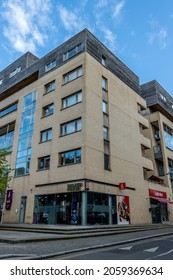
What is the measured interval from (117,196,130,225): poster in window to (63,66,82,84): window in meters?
13.9

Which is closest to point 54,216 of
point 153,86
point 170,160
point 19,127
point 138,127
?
point 19,127

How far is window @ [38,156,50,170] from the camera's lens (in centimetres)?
2491

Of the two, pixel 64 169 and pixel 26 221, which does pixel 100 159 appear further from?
pixel 26 221

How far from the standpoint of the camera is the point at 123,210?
79.7 feet

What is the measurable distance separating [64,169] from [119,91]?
13579 mm

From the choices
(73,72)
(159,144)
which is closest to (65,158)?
(73,72)

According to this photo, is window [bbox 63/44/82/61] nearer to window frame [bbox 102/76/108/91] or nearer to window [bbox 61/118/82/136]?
window frame [bbox 102/76/108/91]

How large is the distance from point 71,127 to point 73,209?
8173 mm

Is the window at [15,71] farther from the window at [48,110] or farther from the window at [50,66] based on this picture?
the window at [48,110]

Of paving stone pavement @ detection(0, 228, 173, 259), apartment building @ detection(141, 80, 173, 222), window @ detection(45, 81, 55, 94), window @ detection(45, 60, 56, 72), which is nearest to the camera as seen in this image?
paving stone pavement @ detection(0, 228, 173, 259)

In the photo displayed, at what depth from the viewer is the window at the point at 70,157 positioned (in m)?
22.0

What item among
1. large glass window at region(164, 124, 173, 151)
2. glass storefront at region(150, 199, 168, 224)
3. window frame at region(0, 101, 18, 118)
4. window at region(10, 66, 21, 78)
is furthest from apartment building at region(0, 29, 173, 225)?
large glass window at region(164, 124, 173, 151)

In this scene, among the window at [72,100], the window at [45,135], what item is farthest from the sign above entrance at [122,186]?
the window at [72,100]

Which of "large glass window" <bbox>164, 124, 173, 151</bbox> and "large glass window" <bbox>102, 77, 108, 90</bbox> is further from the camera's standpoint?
"large glass window" <bbox>164, 124, 173, 151</bbox>
